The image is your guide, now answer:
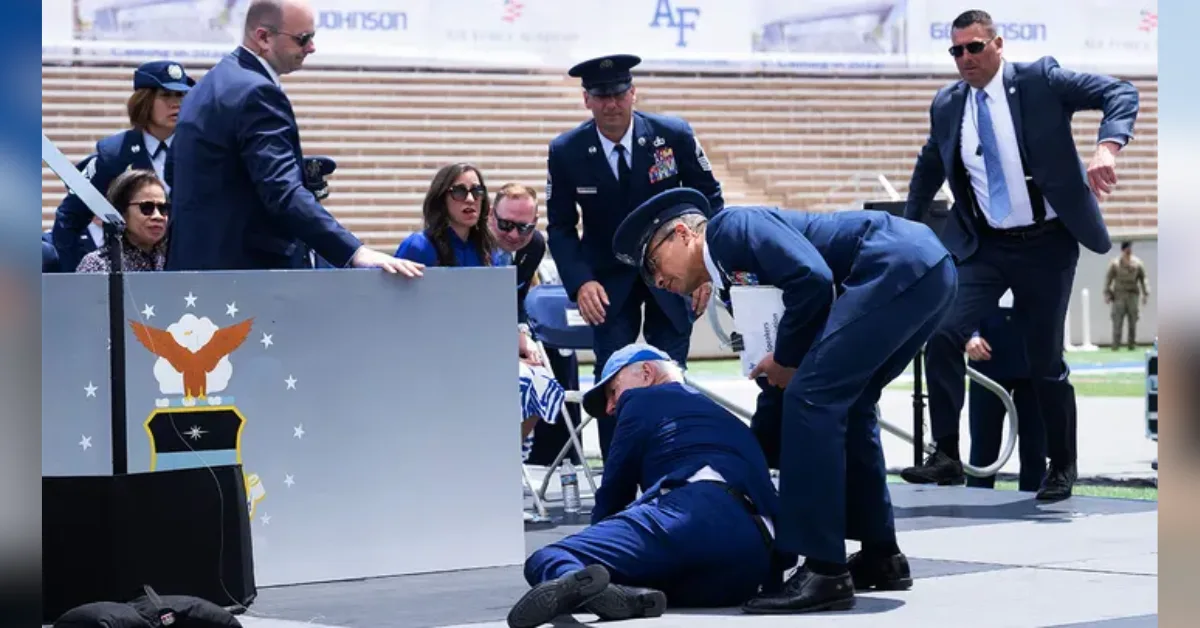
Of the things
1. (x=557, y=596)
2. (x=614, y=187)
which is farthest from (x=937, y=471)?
(x=557, y=596)

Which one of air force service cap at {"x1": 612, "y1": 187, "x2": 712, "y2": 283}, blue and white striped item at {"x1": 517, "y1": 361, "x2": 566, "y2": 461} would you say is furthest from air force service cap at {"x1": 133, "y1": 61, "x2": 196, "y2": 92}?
air force service cap at {"x1": 612, "y1": 187, "x2": 712, "y2": 283}

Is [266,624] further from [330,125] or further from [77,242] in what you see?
[330,125]

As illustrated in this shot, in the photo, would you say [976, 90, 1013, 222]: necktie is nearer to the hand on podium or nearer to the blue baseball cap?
the blue baseball cap

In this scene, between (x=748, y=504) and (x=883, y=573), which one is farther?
(x=883, y=573)

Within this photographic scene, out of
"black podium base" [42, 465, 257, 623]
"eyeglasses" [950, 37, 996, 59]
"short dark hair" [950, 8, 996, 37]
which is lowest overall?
"black podium base" [42, 465, 257, 623]

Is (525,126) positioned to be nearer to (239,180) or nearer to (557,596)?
(239,180)

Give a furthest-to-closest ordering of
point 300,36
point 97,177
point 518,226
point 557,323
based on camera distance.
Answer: point 518,226
point 557,323
point 97,177
point 300,36

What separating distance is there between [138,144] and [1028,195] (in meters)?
3.82

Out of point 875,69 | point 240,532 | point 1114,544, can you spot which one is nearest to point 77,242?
point 240,532

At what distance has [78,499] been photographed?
5082 mm

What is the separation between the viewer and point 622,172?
772 centimetres

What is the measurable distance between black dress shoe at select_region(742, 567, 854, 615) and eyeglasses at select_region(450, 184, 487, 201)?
302 centimetres

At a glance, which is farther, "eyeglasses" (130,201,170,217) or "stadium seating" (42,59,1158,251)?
"stadium seating" (42,59,1158,251)

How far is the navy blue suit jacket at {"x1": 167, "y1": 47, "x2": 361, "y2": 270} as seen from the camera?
19.3 ft
